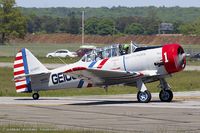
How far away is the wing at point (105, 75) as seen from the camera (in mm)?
27812

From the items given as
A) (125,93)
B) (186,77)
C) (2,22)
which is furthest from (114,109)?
(2,22)

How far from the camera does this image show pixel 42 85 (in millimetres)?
30281

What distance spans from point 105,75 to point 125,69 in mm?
793

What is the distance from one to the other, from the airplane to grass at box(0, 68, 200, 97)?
18.9 ft

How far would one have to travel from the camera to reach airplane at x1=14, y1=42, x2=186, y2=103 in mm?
27750

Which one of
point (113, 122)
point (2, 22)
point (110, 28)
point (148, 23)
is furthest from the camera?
point (148, 23)

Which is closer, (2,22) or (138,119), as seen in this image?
(138,119)

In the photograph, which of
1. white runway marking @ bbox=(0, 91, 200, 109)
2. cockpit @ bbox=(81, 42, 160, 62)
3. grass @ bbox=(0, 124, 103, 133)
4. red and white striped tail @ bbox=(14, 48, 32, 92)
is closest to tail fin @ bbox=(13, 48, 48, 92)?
red and white striped tail @ bbox=(14, 48, 32, 92)

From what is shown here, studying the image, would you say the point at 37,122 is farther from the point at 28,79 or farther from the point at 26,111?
the point at 28,79

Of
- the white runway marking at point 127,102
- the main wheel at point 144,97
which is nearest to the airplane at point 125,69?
the main wheel at point 144,97

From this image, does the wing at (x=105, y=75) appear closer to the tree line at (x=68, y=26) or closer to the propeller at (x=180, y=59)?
the propeller at (x=180, y=59)

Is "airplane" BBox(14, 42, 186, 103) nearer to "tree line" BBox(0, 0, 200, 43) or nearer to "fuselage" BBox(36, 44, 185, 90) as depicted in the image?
"fuselage" BBox(36, 44, 185, 90)

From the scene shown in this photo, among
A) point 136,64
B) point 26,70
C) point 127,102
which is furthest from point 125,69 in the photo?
point 26,70

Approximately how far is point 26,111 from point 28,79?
6.08 m
